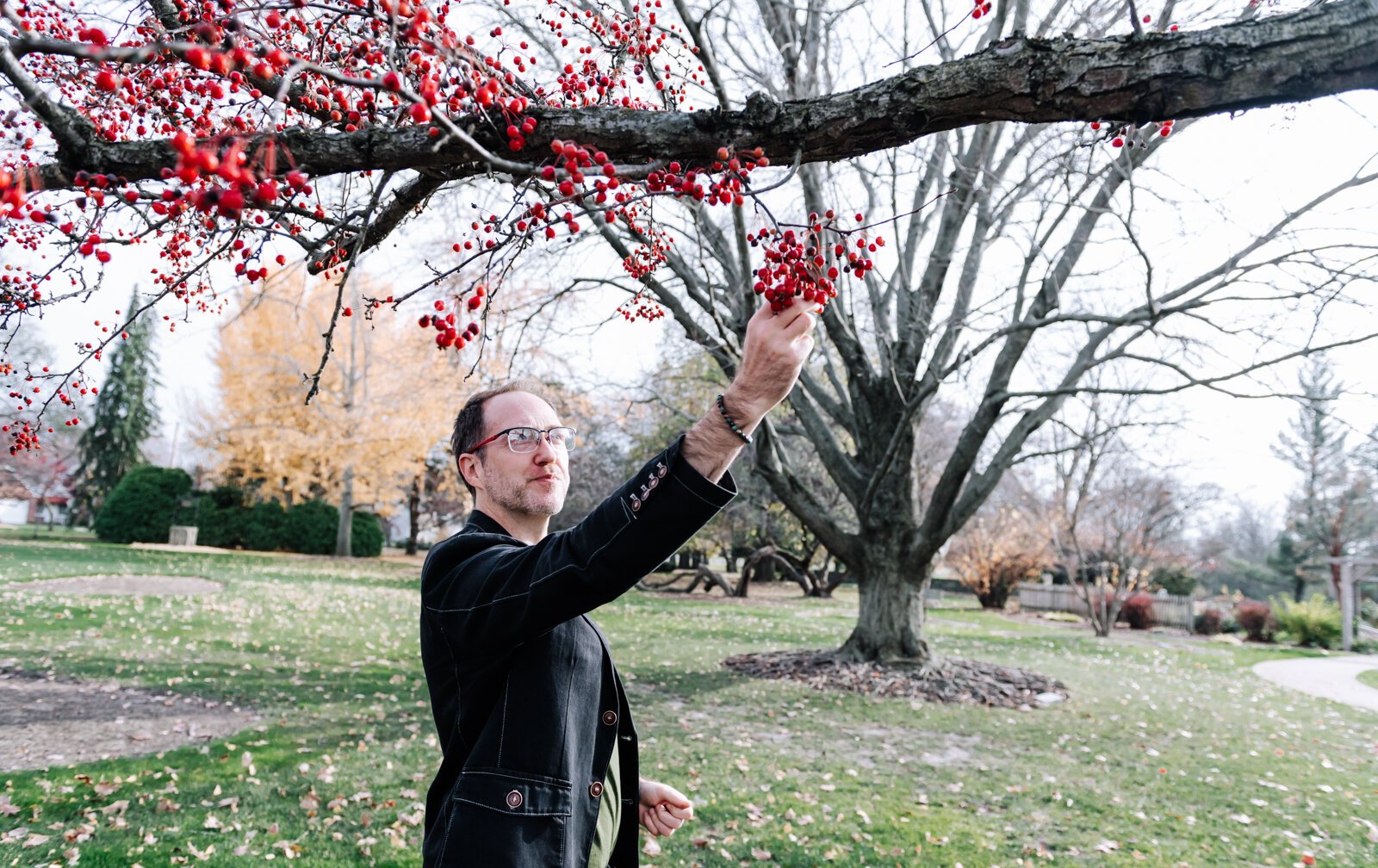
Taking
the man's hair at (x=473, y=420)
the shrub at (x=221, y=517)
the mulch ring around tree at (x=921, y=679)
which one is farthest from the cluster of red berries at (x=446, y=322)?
the shrub at (x=221, y=517)

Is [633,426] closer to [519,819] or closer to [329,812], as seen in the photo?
[329,812]

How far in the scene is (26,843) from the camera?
4.08 meters

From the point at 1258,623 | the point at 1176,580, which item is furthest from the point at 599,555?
the point at 1176,580

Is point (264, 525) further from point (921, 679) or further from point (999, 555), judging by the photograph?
point (999, 555)

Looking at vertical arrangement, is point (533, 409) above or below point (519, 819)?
above

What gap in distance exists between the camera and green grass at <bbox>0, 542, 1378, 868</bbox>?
467 centimetres

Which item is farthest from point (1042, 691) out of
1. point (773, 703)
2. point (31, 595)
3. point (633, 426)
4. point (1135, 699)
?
point (633, 426)

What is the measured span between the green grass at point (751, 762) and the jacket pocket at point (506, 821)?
3092mm

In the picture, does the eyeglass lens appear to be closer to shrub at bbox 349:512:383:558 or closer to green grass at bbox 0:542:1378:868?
green grass at bbox 0:542:1378:868

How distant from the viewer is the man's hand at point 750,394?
160cm

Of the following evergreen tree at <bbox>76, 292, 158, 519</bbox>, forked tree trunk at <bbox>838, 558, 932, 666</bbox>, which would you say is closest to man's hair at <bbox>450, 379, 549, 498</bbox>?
forked tree trunk at <bbox>838, 558, 932, 666</bbox>

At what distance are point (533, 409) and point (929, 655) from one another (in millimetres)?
9741

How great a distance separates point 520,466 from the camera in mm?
2064

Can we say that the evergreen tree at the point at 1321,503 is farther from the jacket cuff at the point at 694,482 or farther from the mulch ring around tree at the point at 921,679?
the jacket cuff at the point at 694,482
